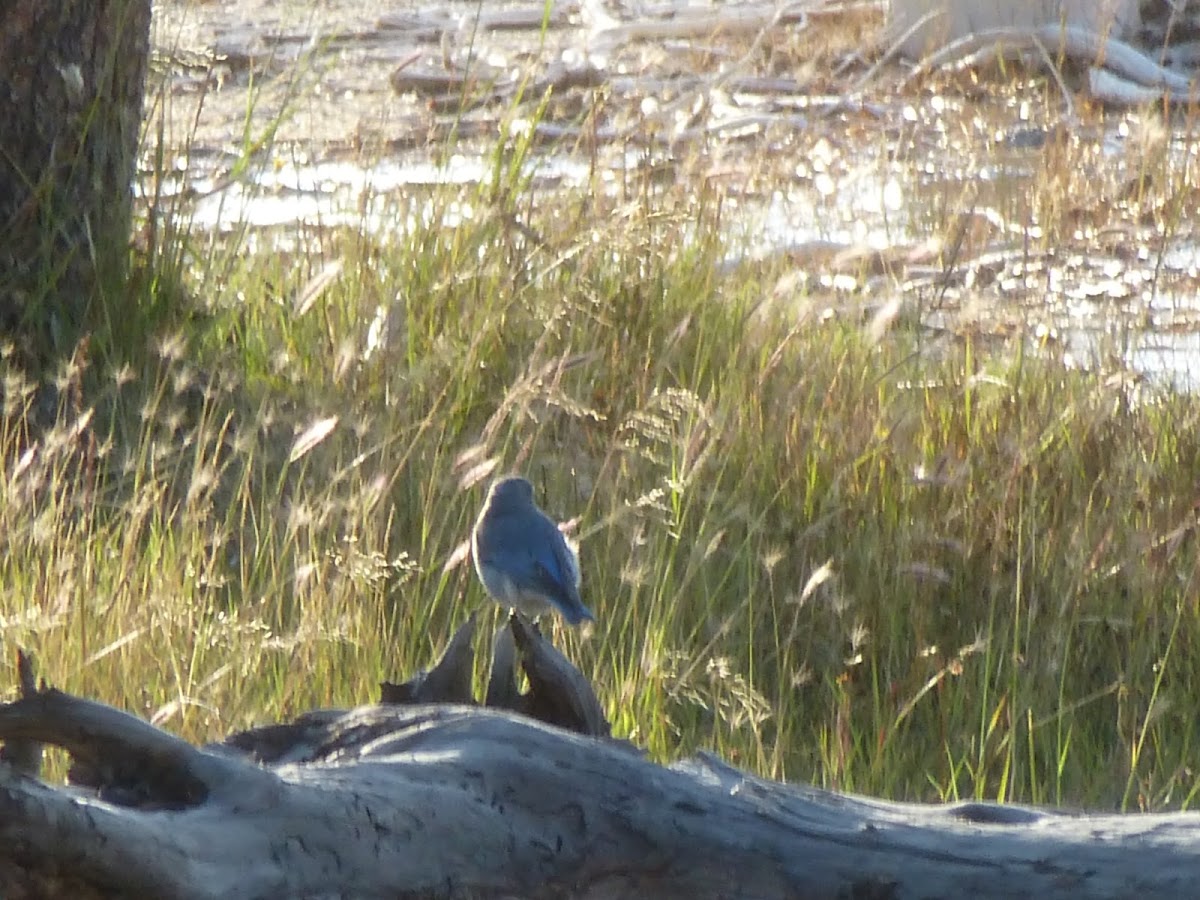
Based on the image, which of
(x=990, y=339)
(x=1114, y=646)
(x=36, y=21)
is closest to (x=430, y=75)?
(x=990, y=339)

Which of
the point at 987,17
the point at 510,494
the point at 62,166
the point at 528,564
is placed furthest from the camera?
the point at 987,17

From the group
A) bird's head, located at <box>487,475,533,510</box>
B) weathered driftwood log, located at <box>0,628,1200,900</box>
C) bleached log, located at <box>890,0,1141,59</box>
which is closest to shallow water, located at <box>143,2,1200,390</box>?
bleached log, located at <box>890,0,1141,59</box>

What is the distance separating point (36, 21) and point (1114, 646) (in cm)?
269

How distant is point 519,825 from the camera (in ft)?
6.02

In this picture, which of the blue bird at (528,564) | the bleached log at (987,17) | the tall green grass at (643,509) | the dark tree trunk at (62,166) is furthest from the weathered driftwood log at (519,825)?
the bleached log at (987,17)

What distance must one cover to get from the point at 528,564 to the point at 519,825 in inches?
42.9

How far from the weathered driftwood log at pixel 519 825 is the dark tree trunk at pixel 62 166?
2301 millimetres

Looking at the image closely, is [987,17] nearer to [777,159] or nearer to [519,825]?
[777,159]

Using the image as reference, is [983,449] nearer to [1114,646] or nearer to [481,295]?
[1114,646]

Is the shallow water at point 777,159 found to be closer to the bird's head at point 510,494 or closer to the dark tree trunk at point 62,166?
the dark tree trunk at point 62,166

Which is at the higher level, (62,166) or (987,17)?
(987,17)

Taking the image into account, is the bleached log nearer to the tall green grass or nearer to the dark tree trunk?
the tall green grass

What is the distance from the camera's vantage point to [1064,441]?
381 centimetres

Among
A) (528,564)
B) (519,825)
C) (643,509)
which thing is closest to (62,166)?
(643,509)
